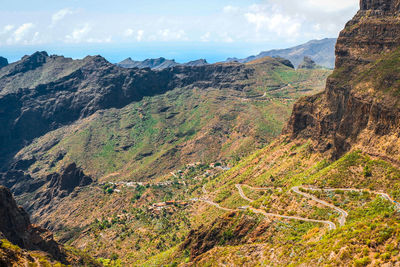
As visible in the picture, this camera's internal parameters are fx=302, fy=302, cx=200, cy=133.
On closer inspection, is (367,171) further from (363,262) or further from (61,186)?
(61,186)

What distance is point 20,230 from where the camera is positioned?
2756 inches

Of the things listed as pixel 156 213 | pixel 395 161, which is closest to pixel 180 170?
pixel 156 213

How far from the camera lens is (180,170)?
183 m

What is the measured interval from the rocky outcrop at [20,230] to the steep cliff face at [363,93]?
78148mm

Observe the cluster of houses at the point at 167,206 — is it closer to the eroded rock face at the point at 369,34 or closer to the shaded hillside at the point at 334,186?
the shaded hillside at the point at 334,186

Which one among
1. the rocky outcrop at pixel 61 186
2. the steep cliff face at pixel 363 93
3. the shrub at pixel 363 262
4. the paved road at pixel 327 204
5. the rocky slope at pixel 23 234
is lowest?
the rocky outcrop at pixel 61 186

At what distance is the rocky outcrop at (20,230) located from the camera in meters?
67.8

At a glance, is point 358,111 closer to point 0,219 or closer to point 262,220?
point 262,220

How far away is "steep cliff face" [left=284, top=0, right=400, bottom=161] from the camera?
70.0 m

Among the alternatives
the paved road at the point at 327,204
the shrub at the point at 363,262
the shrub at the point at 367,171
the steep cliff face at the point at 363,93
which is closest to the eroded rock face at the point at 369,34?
the steep cliff face at the point at 363,93

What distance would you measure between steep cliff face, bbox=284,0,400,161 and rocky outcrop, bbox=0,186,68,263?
7815 cm

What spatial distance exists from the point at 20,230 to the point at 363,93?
90.4m

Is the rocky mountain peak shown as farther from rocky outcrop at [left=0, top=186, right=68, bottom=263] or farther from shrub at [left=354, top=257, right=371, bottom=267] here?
rocky outcrop at [left=0, top=186, right=68, bottom=263]

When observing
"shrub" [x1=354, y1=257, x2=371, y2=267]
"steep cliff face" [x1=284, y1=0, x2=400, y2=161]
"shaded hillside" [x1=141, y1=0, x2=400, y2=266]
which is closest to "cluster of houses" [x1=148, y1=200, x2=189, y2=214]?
"shaded hillside" [x1=141, y1=0, x2=400, y2=266]
